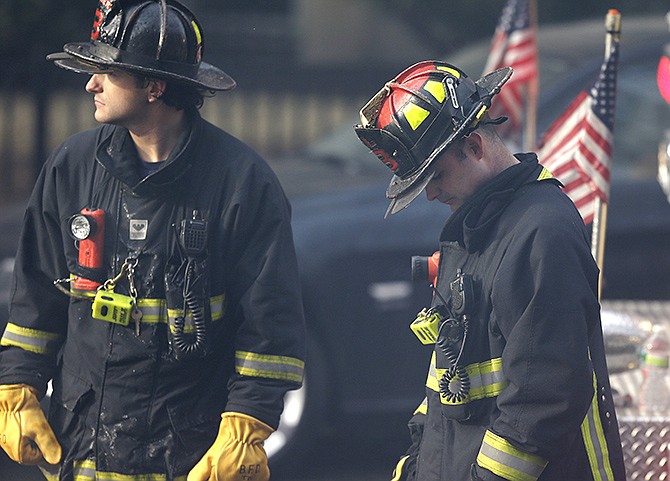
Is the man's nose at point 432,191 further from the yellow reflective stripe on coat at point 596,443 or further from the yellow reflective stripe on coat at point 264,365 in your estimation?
the yellow reflective stripe on coat at point 264,365

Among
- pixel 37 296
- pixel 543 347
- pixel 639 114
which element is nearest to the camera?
pixel 543 347

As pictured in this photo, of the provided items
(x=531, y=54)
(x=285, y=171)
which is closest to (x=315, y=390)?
(x=285, y=171)

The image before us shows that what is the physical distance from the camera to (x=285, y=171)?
6.61 metres

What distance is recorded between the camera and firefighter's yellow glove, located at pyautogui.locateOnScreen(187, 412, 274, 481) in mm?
3305

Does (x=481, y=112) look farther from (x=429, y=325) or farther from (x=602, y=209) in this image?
(x=602, y=209)

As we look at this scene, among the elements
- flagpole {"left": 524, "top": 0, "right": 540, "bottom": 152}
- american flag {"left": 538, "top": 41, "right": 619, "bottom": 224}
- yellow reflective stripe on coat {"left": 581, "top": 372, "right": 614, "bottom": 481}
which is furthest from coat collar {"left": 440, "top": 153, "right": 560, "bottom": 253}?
flagpole {"left": 524, "top": 0, "right": 540, "bottom": 152}

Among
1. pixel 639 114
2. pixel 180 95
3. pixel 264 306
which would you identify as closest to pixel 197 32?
pixel 180 95

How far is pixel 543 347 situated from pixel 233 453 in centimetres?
99

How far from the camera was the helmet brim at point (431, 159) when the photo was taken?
9.39 ft

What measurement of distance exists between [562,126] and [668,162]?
444mm

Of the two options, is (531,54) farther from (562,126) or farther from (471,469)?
(471,469)

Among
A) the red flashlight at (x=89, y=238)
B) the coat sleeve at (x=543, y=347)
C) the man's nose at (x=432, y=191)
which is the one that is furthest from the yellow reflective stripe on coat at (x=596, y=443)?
the red flashlight at (x=89, y=238)

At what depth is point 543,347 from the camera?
105 inches

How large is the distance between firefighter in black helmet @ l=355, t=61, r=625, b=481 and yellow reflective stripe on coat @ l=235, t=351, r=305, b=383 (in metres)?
0.49
